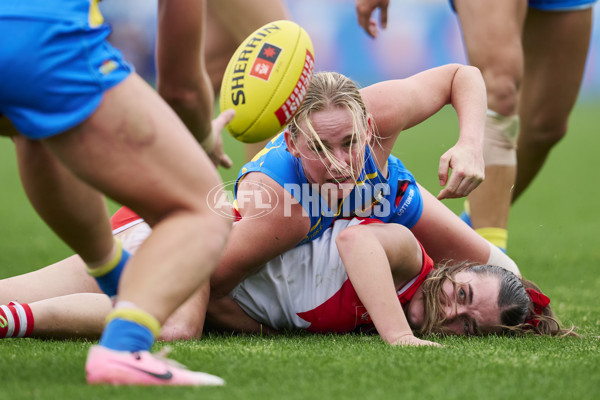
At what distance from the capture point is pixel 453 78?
3199mm

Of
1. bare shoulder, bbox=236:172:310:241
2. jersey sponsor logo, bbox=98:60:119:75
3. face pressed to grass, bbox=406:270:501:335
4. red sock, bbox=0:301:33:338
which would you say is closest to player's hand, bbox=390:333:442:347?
face pressed to grass, bbox=406:270:501:335

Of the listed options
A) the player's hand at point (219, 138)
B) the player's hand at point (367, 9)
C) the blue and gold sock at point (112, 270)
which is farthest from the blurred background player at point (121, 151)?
the player's hand at point (367, 9)

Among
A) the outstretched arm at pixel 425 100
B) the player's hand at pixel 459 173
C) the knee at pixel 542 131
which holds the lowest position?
the knee at pixel 542 131

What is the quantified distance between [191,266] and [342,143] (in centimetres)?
105

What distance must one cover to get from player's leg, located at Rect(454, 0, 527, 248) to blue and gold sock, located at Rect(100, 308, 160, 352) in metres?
2.52

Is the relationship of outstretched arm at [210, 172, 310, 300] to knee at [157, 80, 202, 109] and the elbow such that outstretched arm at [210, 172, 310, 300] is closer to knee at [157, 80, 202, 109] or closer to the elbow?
the elbow

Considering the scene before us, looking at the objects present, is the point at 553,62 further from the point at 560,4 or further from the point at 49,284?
the point at 49,284

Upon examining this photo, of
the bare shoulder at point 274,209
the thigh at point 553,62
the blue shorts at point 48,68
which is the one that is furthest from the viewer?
the thigh at point 553,62

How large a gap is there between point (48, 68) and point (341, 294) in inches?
59.3

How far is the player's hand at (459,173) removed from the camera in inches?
101

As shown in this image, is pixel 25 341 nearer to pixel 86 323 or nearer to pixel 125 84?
pixel 86 323

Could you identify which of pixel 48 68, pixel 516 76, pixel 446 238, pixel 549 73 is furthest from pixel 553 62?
pixel 48 68

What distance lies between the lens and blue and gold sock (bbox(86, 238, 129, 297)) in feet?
7.71

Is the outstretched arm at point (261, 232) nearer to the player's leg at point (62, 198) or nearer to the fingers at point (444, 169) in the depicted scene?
the fingers at point (444, 169)
